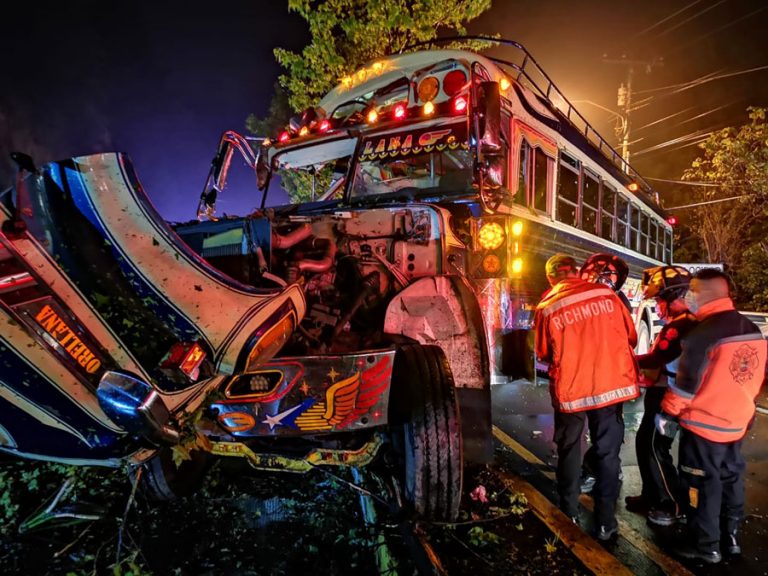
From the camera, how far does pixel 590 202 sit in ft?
19.8

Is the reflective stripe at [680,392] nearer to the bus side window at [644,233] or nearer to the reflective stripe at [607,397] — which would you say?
the reflective stripe at [607,397]

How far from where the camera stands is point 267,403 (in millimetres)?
2320

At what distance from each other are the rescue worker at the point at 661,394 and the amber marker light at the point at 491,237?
1284 mm

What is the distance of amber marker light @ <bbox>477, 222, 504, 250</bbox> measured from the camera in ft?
11.5

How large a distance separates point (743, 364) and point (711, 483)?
0.73 meters

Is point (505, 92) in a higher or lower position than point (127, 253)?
higher

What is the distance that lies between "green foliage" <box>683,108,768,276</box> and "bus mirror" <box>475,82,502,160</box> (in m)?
17.0

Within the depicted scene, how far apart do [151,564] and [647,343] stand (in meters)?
8.09

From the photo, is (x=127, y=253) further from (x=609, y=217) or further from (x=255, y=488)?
(x=609, y=217)

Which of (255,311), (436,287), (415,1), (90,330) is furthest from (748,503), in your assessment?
(415,1)

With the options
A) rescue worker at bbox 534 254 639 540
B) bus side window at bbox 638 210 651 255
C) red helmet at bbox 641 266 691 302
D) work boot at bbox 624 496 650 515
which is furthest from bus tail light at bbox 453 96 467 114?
bus side window at bbox 638 210 651 255

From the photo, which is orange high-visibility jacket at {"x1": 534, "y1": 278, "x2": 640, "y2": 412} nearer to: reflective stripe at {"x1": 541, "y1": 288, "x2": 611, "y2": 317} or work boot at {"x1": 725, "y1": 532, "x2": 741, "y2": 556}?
reflective stripe at {"x1": 541, "y1": 288, "x2": 611, "y2": 317}

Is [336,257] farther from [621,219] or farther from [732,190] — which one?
[732,190]

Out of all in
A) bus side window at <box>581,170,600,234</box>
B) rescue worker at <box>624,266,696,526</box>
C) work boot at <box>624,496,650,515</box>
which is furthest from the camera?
bus side window at <box>581,170,600,234</box>
